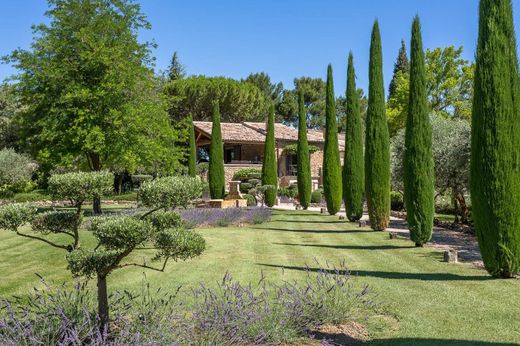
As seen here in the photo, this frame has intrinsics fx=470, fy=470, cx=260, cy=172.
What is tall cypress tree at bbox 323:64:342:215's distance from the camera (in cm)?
2423

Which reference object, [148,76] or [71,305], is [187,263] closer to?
[71,305]

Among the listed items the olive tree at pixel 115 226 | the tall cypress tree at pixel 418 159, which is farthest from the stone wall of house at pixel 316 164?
the olive tree at pixel 115 226

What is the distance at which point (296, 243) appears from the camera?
1400 centimetres

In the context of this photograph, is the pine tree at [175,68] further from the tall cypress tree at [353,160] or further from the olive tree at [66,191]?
the olive tree at [66,191]

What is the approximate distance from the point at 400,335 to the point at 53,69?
1879cm

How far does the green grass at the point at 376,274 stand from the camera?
6.03m

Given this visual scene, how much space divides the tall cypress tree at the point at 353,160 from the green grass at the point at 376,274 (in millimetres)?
4010

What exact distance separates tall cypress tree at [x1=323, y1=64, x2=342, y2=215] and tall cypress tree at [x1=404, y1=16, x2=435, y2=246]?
33.5 ft

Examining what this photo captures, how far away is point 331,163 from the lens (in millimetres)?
24328

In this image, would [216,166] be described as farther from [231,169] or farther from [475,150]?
[475,150]

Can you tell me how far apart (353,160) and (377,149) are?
3.67 meters

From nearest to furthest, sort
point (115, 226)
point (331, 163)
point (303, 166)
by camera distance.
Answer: point (115, 226), point (331, 163), point (303, 166)

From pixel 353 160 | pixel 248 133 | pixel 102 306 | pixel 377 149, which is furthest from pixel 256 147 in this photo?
pixel 102 306

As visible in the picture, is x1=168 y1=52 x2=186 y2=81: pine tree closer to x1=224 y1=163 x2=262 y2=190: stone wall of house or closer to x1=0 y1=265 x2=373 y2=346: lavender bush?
x1=224 y1=163 x2=262 y2=190: stone wall of house
